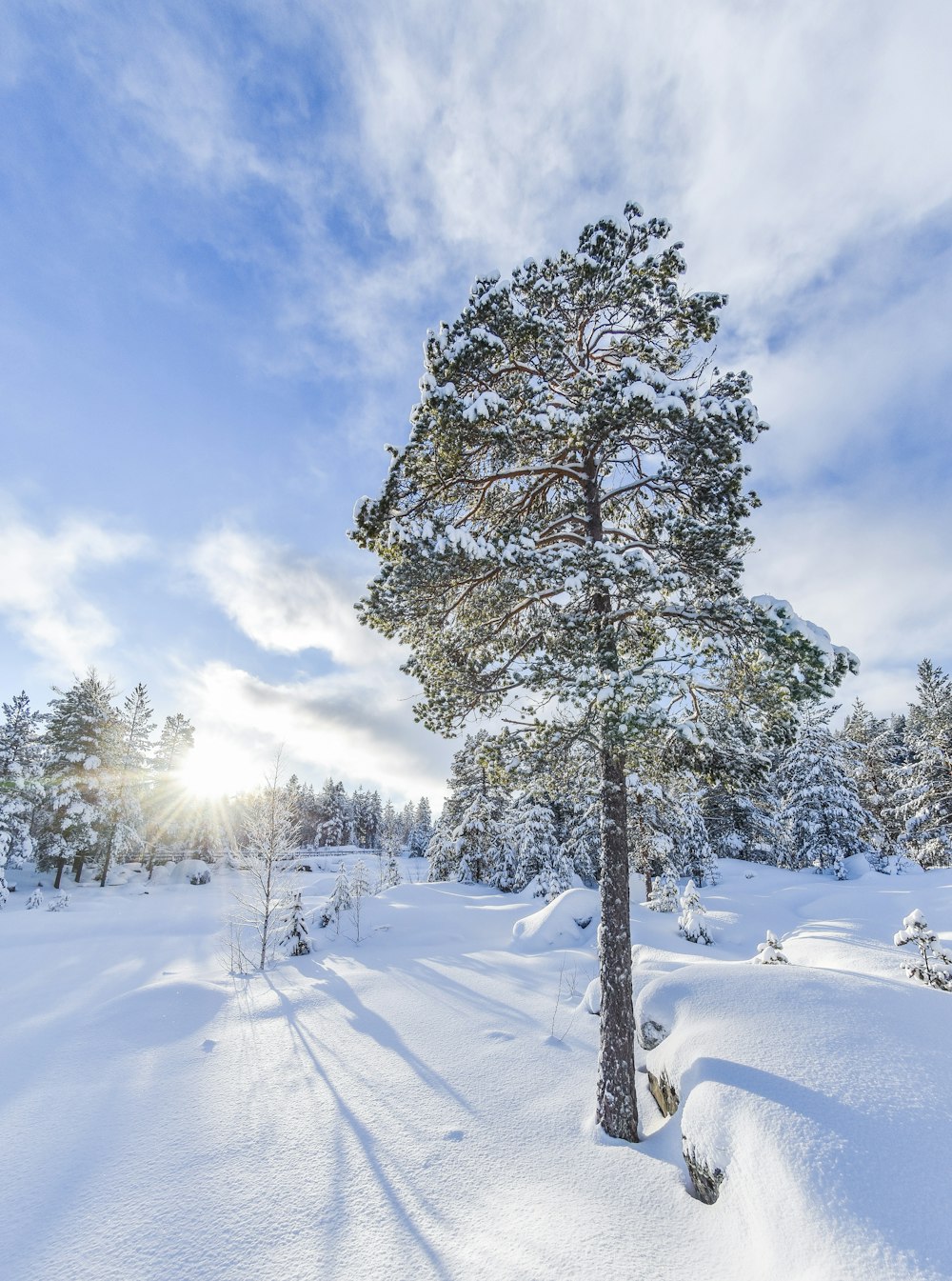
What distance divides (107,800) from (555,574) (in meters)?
35.6

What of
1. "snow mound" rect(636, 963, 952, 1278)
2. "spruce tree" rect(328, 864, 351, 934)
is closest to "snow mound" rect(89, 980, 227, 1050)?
"spruce tree" rect(328, 864, 351, 934)

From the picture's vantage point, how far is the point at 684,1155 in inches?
215

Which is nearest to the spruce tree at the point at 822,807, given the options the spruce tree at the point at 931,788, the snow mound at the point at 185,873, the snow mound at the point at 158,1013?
the spruce tree at the point at 931,788

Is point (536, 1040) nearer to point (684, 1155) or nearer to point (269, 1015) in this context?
point (684, 1155)

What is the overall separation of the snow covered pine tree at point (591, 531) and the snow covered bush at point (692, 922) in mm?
11638

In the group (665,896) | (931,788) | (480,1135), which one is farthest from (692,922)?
(931,788)

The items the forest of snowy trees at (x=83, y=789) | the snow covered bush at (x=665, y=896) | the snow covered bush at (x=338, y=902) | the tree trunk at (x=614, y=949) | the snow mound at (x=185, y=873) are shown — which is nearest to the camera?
the tree trunk at (x=614, y=949)

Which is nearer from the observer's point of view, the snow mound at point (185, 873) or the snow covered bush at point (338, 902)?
the snow covered bush at point (338, 902)

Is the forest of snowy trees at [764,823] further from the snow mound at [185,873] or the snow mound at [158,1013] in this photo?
the snow mound at [185,873]

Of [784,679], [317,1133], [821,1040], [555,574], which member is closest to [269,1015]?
[317,1133]

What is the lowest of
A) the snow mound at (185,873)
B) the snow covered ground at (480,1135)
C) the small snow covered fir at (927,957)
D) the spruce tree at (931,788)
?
the snow mound at (185,873)

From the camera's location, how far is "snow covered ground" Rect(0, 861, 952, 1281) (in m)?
4.34

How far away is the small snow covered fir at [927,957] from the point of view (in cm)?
818

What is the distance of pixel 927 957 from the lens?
842 cm
